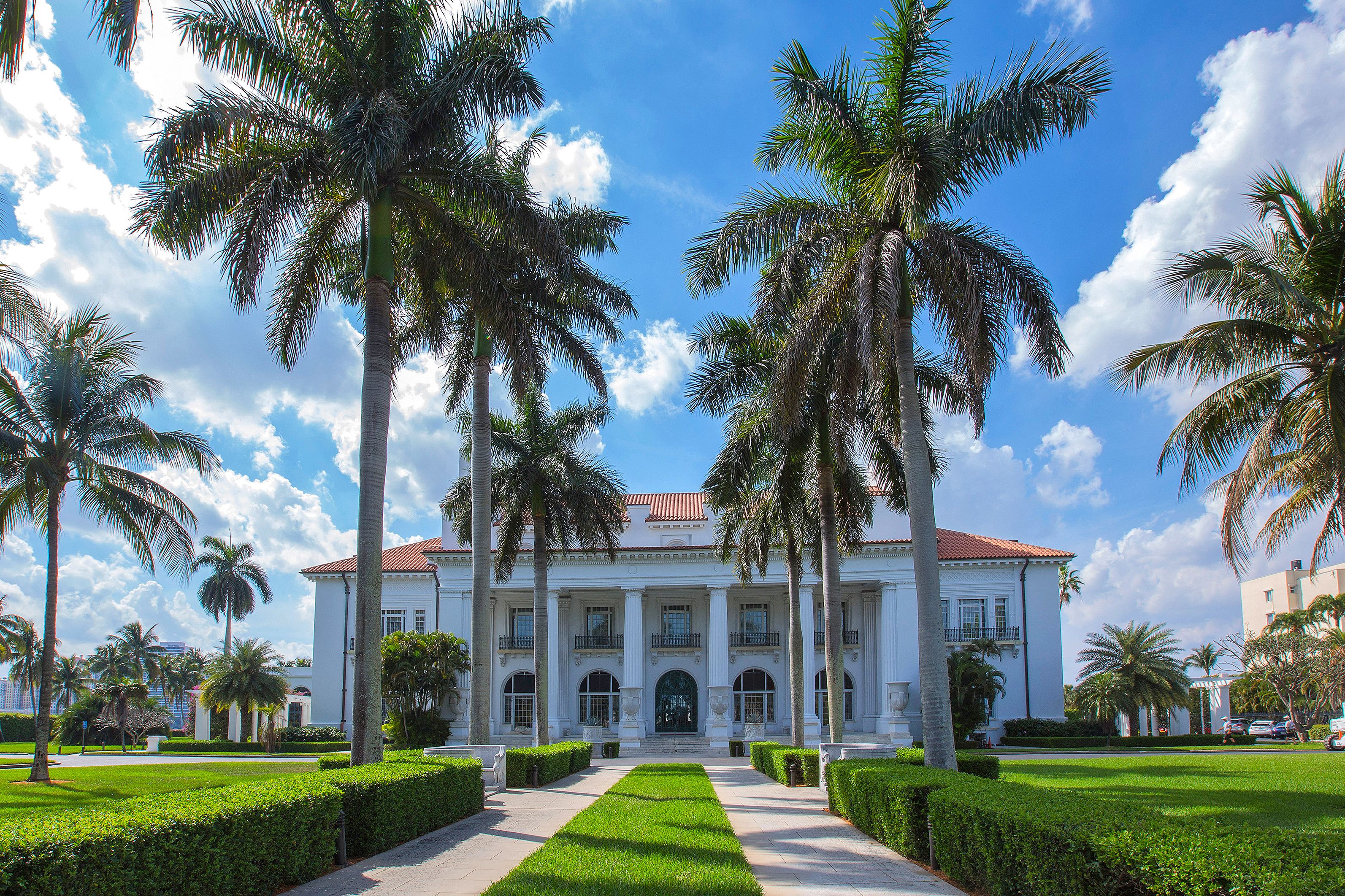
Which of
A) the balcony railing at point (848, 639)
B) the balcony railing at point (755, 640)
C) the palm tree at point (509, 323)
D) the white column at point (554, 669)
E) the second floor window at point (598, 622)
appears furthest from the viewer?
the second floor window at point (598, 622)

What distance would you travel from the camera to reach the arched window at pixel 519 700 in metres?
44.7

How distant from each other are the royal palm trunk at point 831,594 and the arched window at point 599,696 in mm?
26018

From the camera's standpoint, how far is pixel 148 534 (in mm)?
22906

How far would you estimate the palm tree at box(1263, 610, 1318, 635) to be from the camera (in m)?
51.2

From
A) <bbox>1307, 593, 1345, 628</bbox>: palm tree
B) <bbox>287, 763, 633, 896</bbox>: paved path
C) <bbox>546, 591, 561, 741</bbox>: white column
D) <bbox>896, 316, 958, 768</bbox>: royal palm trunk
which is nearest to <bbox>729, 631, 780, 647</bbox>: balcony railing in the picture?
<bbox>546, 591, 561, 741</bbox>: white column

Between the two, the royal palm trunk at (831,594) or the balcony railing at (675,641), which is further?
the balcony railing at (675,641)

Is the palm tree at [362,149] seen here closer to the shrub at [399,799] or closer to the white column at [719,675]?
the shrub at [399,799]

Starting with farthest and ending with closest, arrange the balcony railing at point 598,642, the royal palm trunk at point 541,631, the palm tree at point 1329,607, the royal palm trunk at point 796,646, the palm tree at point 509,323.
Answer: the palm tree at point 1329,607 → the balcony railing at point 598,642 → the royal palm trunk at point 541,631 → the royal palm trunk at point 796,646 → the palm tree at point 509,323

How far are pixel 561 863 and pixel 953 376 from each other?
505 inches

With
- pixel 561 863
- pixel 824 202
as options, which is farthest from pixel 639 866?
pixel 824 202

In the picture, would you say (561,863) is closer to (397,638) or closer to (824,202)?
(824,202)

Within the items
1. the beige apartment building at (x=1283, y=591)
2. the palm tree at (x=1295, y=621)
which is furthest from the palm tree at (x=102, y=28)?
the beige apartment building at (x=1283, y=591)

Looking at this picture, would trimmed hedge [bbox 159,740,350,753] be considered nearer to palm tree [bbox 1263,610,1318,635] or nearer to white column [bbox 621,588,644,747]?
white column [bbox 621,588,644,747]

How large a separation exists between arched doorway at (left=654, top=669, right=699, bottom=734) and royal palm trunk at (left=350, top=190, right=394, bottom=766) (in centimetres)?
3257
